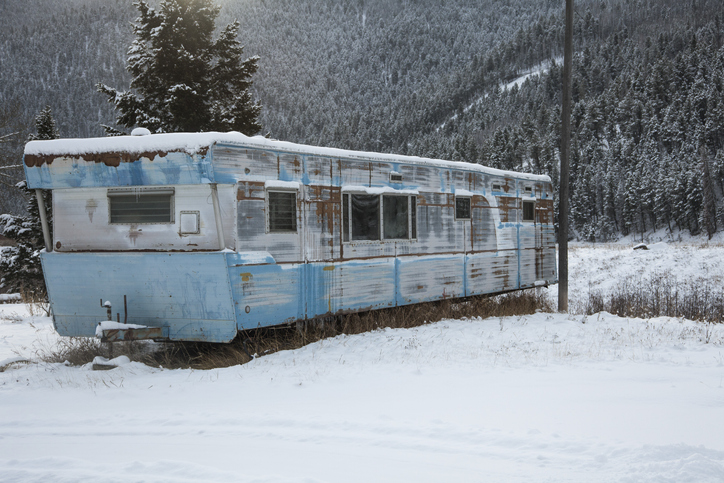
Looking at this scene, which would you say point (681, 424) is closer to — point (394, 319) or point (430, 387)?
point (430, 387)

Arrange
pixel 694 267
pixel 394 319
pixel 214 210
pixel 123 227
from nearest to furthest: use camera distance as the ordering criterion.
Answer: pixel 214 210 < pixel 123 227 < pixel 394 319 < pixel 694 267

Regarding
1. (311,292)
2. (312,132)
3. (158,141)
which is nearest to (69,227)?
(158,141)

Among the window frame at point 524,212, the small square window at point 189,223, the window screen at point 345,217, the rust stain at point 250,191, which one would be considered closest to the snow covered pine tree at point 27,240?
the small square window at point 189,223

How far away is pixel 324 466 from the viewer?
3865mm

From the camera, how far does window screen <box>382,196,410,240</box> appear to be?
9.28 m

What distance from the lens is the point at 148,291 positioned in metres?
7.22

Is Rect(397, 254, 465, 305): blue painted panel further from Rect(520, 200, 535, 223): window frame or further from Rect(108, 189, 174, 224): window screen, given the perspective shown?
Rect(108, 189, 174, 224): window screen

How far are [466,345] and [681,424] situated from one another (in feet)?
12.0

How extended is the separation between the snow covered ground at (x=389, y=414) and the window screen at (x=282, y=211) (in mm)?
1796

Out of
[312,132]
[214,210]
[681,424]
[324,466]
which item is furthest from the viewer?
[312,132]

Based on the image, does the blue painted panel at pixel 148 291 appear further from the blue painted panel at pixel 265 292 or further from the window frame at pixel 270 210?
the window frame at pixel 270 210

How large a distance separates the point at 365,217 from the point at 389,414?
14.6 feet

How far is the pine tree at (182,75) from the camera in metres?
17.9

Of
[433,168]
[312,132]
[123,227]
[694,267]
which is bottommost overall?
[694,267]
